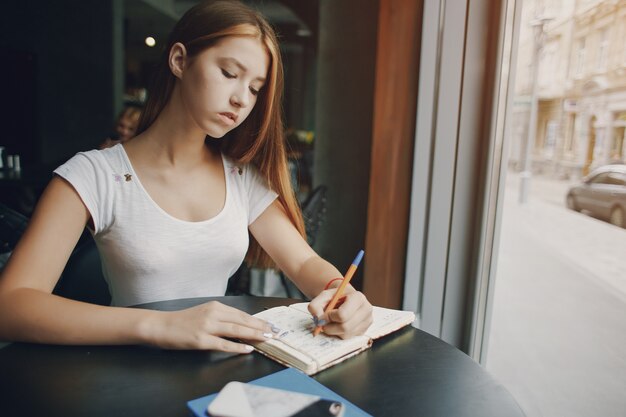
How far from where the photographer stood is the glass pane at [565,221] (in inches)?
51.8

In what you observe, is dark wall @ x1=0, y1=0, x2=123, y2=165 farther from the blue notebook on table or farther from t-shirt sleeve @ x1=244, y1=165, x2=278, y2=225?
the blue notebook on table

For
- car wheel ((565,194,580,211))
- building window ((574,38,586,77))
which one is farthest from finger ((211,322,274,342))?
building window ((574,38,586,77))

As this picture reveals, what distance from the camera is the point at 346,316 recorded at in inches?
34.5

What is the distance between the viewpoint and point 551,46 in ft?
5.30

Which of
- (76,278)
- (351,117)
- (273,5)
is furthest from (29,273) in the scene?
(273,5)

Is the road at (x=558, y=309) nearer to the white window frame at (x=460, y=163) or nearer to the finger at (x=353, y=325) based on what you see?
the white window frame at (x=460, y=163)

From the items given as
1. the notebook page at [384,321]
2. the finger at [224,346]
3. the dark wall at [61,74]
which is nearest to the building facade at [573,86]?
the notebook page at [384,321]

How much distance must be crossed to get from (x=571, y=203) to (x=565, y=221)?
8cm

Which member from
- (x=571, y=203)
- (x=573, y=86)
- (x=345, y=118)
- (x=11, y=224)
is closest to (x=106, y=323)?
(x=11, y=224)

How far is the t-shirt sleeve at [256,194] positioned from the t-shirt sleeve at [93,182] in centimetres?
39

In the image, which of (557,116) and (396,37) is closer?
(557,116)

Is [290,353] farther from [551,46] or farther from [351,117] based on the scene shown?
[351,117]

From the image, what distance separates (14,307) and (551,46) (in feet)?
5.61

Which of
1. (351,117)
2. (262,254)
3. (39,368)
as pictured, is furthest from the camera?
(351,117)
